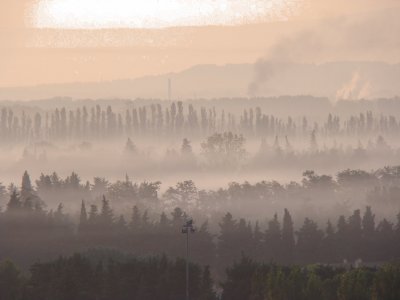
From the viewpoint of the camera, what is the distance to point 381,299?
654 feet
